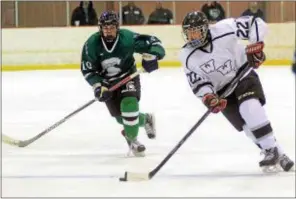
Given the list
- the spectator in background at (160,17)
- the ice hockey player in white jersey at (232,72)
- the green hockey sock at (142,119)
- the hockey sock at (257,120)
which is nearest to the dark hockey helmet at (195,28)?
the ice hockey player in white jersey at (232,72)

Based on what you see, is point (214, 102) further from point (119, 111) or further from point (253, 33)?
point (119, 111)

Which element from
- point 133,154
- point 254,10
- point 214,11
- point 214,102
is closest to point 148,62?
point 133,154

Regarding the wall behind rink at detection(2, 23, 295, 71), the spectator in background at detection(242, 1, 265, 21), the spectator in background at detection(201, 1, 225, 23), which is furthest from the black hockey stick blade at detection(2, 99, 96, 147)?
the spectator in background at detection(242, 1, 265, 21)

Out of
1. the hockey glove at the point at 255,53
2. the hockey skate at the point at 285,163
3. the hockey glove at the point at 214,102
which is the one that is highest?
the hockey glove at the point at 255,53

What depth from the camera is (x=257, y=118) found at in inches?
118

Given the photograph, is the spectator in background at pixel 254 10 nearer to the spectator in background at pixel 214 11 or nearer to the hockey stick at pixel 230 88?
the spectator in background at pixel 214 11

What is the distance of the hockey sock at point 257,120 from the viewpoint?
9.86 feet

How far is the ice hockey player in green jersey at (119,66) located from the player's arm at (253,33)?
2.20 ft

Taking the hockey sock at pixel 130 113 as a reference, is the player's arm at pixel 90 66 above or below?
above

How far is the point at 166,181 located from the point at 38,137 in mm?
1292

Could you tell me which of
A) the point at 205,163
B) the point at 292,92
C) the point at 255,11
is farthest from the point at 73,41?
the point at 205,163

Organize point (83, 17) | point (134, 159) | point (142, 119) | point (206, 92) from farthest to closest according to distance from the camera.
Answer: point (83, 17) → point (142, 119) → point (134, 159) → point (206, 92)

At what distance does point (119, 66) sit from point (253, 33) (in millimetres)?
899

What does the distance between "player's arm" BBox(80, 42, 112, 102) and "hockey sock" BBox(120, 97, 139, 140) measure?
0.10m
